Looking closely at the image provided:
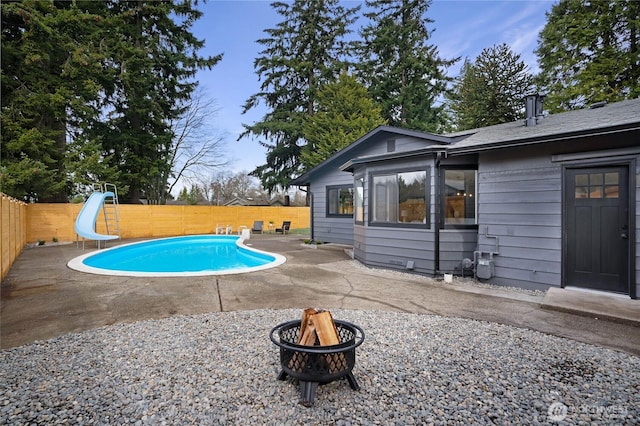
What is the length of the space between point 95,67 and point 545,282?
15.7m

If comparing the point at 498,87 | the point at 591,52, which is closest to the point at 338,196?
the point at 498,87

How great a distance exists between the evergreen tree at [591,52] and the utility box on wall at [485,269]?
12540 millimetres

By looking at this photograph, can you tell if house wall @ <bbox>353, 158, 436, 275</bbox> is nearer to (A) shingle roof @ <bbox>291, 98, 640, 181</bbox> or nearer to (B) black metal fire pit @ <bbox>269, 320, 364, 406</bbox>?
(A) shingle roof @ <bbox>291, 98, 640, 181</bbox>

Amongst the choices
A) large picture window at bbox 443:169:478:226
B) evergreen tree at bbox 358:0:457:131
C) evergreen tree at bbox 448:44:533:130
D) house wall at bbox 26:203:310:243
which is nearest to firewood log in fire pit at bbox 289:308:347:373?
large picture window at bbox 443:169:478:226

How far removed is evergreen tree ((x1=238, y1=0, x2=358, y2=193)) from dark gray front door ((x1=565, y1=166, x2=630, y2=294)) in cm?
1704

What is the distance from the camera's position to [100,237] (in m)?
9.25

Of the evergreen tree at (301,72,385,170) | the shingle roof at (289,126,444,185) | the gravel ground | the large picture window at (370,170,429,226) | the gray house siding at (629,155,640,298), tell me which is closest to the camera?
the gravel ground

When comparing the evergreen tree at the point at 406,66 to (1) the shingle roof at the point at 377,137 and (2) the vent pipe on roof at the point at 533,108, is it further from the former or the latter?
(2) the vent pipe on roof at the point at 533,108

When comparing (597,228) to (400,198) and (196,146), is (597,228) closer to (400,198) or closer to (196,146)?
(400,198)

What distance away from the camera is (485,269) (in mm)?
5074

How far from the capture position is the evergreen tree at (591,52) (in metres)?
12.2

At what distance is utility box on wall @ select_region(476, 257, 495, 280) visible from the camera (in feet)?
16.6

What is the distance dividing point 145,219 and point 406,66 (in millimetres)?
16953

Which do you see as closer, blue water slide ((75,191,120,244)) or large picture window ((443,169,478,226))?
large picture window ((443,169,478,226))
